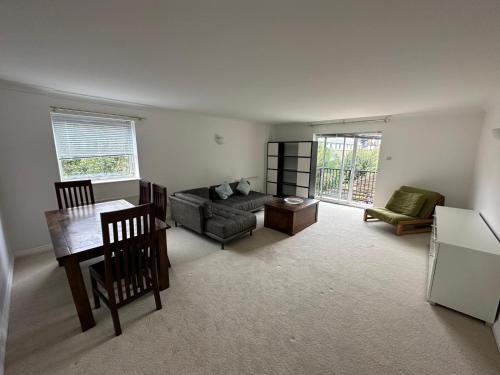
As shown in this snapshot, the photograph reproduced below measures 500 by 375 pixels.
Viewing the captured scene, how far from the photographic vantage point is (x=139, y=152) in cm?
374

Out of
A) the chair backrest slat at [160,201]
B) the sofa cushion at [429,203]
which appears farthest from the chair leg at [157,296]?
the sofa cushion at [429,203]

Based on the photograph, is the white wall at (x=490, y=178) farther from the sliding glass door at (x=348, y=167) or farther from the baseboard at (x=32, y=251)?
the baseboard at (x=32, y=251)

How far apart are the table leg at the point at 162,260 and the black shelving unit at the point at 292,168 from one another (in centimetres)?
431

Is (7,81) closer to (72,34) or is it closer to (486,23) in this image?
(72,34)

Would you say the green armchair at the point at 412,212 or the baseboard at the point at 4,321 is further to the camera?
the green armchair at the point at 412,212

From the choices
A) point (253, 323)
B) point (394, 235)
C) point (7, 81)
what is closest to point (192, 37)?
point (253, 323)

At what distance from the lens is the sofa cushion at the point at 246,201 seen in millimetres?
4168

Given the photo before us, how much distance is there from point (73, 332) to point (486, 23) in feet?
11.8

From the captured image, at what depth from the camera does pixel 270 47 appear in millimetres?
1513

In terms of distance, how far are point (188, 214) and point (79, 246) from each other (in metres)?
1.80

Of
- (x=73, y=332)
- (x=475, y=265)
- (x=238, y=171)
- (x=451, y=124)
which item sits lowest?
(x=73, y=332)

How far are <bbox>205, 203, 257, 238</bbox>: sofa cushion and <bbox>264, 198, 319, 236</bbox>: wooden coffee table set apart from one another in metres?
0.48

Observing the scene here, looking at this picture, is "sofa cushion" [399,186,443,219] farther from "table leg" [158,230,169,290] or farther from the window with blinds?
the window with blinds

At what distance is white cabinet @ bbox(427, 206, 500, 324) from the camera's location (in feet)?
5.72
